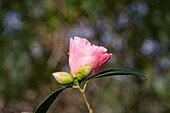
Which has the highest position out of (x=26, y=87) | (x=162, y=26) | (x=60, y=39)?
(x=162, y=26)

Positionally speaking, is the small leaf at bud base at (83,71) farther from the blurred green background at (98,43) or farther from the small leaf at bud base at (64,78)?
the blurred green background at (98,43)

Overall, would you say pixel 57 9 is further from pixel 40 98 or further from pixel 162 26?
pixel 40 98

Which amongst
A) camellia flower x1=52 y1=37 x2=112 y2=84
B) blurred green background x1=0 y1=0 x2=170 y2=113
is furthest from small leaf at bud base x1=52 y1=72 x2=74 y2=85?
blurred green background x1=0 y1=0 x2=170 y2=113

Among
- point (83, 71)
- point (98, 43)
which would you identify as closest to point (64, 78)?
point (83, 71)

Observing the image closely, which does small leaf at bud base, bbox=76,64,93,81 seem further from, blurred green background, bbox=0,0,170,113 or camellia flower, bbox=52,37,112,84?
blurred green background, bbox=0,0,170,113

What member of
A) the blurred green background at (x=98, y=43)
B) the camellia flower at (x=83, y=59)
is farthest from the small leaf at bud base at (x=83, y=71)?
the blurred green background at (x=98, y=43)

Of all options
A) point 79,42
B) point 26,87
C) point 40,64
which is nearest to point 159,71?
point 40,64

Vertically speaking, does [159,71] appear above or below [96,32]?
below
